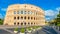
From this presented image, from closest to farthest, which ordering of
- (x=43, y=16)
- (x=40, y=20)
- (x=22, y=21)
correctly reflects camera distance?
1. (x=22, y=21)
2. (x=40, y=20)
3. (x=43, y=16)

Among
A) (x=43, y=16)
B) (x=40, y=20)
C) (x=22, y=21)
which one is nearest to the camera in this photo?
(x=22, y=21)

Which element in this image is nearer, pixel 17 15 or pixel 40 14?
pixel 17 15

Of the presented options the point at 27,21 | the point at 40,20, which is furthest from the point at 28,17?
the point at 40,20

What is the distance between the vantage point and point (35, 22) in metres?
82.0

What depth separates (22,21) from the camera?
7969 centimetres

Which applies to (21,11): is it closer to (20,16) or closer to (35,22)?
(20,16)

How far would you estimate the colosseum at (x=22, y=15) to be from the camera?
7988 cm

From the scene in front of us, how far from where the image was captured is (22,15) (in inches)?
3150

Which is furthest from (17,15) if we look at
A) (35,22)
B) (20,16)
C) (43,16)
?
(43,16)

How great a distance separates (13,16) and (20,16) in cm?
369

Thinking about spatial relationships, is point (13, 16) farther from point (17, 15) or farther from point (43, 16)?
point (43, 16)

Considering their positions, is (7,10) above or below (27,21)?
above

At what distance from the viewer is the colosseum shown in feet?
262

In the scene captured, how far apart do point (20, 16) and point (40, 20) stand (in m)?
11.7
